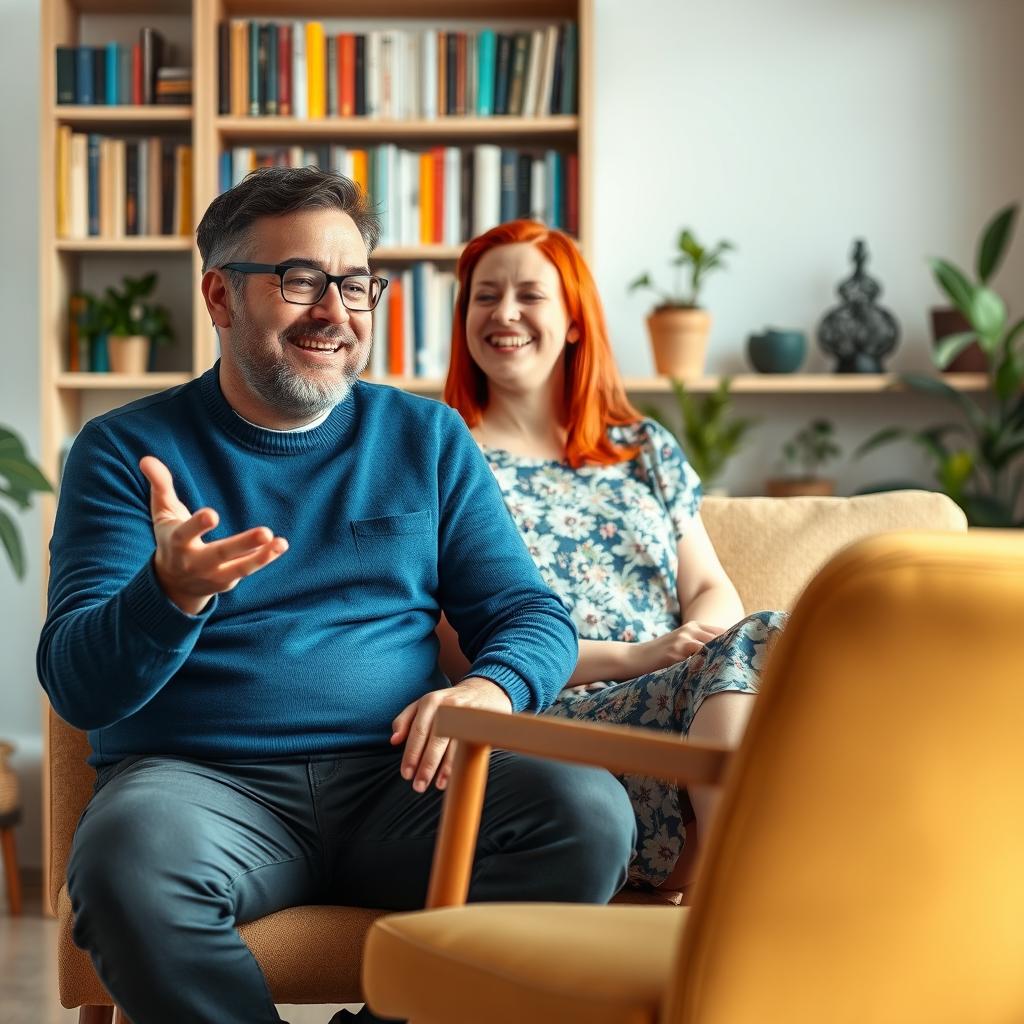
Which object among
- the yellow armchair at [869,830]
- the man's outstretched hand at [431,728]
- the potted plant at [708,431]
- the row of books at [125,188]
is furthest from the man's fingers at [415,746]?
the row of books at [125,188]

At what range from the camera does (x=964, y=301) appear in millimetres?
3471

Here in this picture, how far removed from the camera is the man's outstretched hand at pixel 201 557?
1.34 metres

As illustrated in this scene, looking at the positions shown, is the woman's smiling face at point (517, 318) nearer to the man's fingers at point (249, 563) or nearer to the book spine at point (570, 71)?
the man's fingers at point (249, 563)

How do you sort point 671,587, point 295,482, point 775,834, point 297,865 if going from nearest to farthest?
1. point 775,834
2. point 297,865
3. point 295,482
4. point 671,587

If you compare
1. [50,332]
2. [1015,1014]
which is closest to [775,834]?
[1015,1014]

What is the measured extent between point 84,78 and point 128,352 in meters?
0.73

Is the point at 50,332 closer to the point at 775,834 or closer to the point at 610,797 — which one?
the point at 610,797

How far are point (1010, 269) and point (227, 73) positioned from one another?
7.25 feet

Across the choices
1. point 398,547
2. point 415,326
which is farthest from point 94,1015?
point 415,326

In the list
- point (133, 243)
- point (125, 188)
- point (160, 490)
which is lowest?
point (160, 490)

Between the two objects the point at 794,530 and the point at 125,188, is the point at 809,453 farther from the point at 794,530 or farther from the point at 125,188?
the point at 125,188

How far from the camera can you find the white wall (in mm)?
3805

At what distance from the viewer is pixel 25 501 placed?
10.5ft

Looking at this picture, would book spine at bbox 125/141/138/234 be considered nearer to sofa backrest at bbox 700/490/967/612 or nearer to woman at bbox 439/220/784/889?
woman at bbox 439/220/784/889
